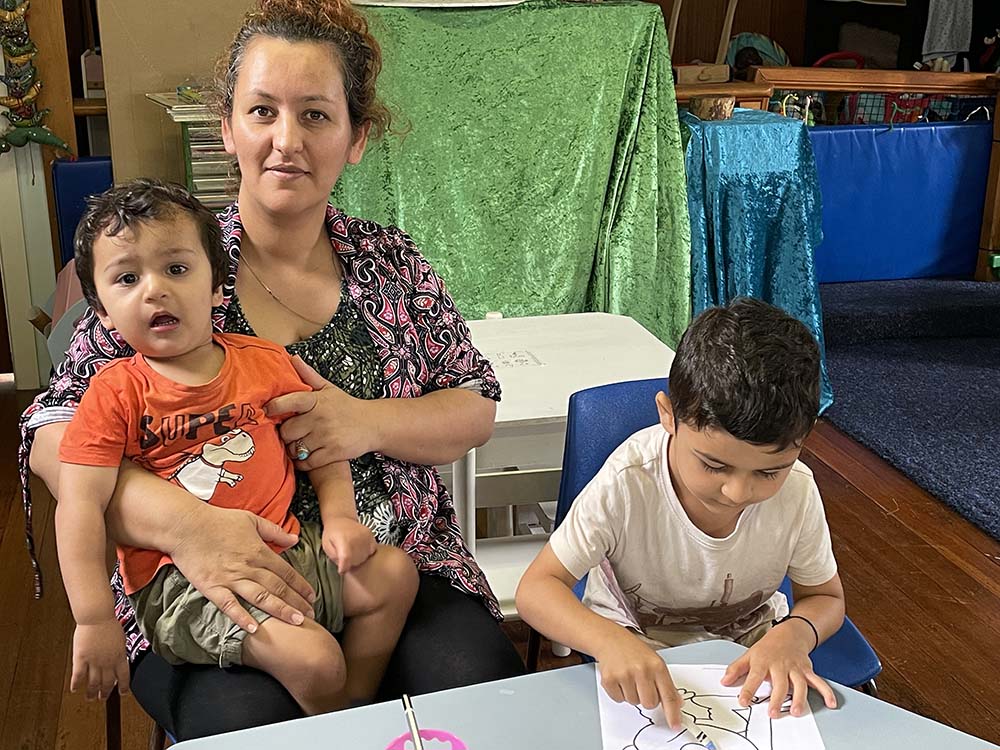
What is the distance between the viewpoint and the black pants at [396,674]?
1.27 meters

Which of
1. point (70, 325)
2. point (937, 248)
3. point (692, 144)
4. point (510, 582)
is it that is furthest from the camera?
A: point (937, 248)

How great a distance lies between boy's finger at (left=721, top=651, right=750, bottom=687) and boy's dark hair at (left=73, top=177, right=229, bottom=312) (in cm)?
71

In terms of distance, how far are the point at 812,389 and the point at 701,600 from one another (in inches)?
14.4

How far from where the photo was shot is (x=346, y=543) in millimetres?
1325

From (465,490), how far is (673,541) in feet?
2.06

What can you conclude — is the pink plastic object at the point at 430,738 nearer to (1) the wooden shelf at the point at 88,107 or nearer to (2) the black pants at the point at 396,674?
(2) the black pants at the point at 396,674

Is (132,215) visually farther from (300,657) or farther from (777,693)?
(777,693)

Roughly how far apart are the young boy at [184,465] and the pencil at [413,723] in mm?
207

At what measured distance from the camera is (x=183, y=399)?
1.31 metres

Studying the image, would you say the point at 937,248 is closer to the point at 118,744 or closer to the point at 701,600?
the point at 701,600

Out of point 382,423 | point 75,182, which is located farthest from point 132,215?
point 75,182

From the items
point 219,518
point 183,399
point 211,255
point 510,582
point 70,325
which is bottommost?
point 510,582

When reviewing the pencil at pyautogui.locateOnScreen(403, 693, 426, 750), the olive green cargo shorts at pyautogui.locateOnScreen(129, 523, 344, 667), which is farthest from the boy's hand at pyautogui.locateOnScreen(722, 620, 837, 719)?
the olive green cargo shorts at pyautogui.locateOnScreen(129, 523, 344, 667)

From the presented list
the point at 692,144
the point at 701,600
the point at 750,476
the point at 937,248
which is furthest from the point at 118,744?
the point at 937,248
